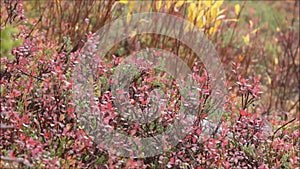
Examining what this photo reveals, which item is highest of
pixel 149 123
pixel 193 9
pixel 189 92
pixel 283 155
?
pixel 193 9

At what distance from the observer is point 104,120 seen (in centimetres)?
244

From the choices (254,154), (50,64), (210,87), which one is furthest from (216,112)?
(50,64)

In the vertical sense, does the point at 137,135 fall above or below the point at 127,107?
below

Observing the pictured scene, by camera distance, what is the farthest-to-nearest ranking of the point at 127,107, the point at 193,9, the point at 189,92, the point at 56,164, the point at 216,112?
the point at 193,9 < the point at 216,112 < the point at 189,92 < the point at 127,107 < the point at 56,164

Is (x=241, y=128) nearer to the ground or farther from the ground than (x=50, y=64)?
nearer to the ground

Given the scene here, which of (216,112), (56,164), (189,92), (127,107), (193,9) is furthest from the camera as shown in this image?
(193,9)

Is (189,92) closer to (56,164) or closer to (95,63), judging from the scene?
(95,63)

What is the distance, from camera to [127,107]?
2.77m

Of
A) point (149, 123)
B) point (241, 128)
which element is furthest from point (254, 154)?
point (149, 123)

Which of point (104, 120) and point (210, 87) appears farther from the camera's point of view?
point (210, 87)

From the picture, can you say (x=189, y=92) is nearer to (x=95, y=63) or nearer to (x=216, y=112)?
(x=216, y=112)

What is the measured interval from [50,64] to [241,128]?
124 centimetres

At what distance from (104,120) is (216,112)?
978 millimetres

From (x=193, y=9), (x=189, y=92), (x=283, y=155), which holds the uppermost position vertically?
(x=193, y=9)
